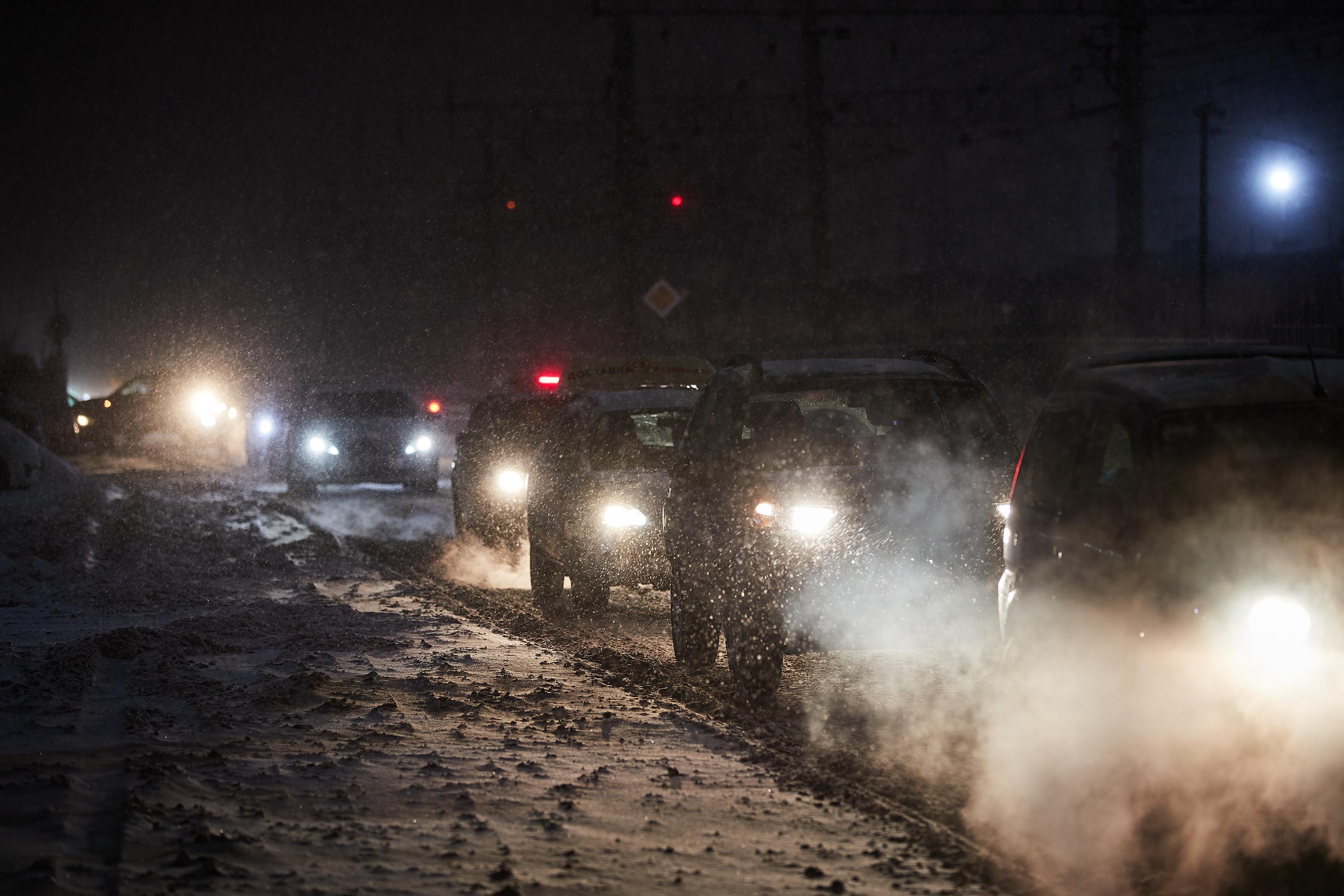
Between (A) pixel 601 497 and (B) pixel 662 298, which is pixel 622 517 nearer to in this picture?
(A) pixel 601 497

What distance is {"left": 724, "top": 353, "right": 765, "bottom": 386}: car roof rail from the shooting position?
25.7ft

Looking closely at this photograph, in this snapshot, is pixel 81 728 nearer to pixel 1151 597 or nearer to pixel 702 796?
pixel 702 796

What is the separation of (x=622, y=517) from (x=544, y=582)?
Answer: 4.38 ft

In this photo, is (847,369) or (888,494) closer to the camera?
(888,494)

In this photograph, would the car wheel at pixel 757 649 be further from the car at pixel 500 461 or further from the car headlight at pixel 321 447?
the car headlight at pixel 321 447

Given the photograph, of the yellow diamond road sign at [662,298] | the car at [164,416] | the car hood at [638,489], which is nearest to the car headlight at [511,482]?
the car hood at [638,489]

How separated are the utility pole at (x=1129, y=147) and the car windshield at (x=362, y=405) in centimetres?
1184

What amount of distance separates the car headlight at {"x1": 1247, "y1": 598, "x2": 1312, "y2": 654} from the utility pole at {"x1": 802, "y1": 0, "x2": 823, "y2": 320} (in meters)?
21.7

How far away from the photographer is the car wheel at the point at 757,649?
24.0 feet

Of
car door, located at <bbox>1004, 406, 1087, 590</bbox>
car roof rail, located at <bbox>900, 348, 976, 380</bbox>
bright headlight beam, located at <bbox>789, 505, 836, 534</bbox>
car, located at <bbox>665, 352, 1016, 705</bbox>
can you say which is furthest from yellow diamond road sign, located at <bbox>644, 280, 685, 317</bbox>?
car door, located at <bbox>1004, 406, 1087, 590</bbox>

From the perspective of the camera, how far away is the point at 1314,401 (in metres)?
5.26

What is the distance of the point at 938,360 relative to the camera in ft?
28.7

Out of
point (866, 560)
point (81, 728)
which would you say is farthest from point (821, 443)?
point (81, 728)

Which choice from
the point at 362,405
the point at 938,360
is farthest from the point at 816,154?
the point at 938,360
